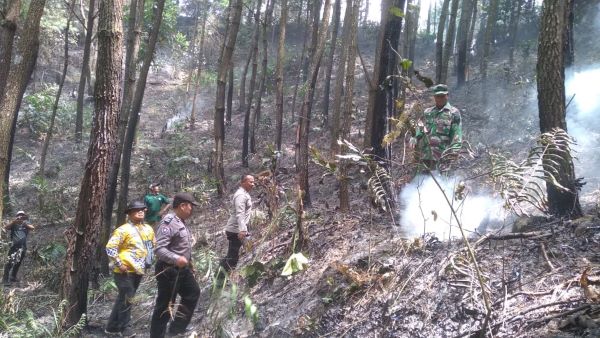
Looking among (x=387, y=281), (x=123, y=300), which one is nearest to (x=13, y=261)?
(x=123, y=300)

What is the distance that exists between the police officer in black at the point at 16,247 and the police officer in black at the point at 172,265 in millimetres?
6267

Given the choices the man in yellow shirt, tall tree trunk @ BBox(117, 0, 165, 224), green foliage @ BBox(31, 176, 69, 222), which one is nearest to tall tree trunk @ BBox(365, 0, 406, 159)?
the man in yellow shirt

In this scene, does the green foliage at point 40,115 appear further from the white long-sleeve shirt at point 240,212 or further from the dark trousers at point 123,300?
the white long-sleeve shirt at point 240,212

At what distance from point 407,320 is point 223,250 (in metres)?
5.77

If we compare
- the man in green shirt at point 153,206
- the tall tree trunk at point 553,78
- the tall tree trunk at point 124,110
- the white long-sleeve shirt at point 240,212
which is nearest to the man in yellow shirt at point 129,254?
the white long-sleeve shirt at point 240,212

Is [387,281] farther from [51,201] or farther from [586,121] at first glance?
[51,201]

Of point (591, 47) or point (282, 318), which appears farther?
point (591, 47)

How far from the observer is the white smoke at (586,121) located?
27.8 ft

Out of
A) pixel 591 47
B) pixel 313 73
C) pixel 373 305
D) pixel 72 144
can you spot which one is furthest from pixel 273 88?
pixel 373 305

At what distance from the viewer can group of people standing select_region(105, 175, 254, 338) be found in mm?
4961

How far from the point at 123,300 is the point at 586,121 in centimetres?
1058

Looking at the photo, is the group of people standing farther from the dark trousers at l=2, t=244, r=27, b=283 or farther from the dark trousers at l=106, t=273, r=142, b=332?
the dark trousers at l=2, t=244, r=27, b=283

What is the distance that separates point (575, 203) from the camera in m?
4.69

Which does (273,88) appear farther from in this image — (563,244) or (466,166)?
(563,244)
